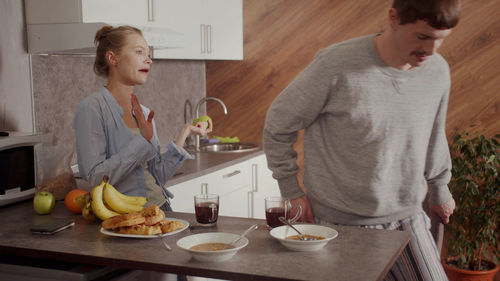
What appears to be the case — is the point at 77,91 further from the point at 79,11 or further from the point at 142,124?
the point at 142,124

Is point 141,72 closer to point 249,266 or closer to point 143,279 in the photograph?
point 143,279

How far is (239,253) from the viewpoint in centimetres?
141

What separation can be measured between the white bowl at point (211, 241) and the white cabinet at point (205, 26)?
1.84 m

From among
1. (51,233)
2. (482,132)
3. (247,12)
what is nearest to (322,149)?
(51,233)

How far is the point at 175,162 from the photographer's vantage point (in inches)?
85.1

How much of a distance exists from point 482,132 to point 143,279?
102 inches

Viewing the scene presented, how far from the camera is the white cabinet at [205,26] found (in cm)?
318

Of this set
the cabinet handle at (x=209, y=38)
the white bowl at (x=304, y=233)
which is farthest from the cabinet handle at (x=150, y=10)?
the white bowl at (x=304, y=233)

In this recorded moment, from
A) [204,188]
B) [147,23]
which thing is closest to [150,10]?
[147,23]

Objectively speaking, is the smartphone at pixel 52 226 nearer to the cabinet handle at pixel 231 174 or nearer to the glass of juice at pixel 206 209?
the glass of juice at pixel 206 209

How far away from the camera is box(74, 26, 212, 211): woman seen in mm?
1891

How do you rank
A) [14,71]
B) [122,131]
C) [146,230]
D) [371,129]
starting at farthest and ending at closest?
[14,71]
[122,131]
[371,129]
[146,230]

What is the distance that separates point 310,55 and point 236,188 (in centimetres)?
117

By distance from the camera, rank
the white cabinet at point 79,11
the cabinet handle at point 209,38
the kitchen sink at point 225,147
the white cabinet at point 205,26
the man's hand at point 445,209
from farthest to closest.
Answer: the kitchen sink at point 225,147, the cabinet handle at point 209,38, the white cabinet at point 205,26, the white cabinet at point 79,11, the man's hand at point 445,209
